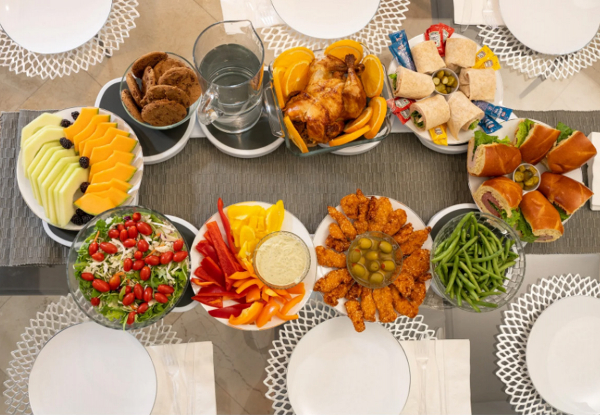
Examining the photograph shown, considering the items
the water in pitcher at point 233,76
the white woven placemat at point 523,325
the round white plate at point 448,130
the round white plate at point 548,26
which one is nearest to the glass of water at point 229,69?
the water in pitcher at point 233,76

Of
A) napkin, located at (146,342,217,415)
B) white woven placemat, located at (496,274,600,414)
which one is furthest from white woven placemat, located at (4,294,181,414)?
A: white woven placemat, located at (496,274,600,414)

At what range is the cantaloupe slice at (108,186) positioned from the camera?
3.91 ft

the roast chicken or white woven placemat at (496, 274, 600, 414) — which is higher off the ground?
the roast chicken

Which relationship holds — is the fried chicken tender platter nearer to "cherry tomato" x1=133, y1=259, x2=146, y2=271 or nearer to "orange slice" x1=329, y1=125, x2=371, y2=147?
"orange slice" x1=329, y1=125, x2=371, y2=147

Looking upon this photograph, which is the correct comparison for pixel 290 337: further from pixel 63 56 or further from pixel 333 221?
pixel 63 56

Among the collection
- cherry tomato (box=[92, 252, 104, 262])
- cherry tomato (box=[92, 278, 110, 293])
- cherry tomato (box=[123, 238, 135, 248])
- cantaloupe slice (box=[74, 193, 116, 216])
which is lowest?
cherry tomato (box=[92, 278, 110, 293])

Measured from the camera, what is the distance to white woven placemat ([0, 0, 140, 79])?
4.88 ft

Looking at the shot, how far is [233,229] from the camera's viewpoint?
1231mm

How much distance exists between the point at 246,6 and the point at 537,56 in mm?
1084

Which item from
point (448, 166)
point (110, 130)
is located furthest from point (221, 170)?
point (448, 166)

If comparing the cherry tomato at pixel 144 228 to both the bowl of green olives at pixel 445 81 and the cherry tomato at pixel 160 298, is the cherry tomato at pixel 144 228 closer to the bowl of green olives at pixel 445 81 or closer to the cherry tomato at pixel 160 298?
the cherry tomato at pixel 160 298

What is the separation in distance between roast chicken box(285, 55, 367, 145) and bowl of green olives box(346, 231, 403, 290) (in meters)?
0.33

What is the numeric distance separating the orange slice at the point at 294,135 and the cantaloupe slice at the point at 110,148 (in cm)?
48

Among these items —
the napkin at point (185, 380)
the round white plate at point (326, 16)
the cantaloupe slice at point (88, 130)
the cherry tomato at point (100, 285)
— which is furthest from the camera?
the round white plate at point (326, 16)
